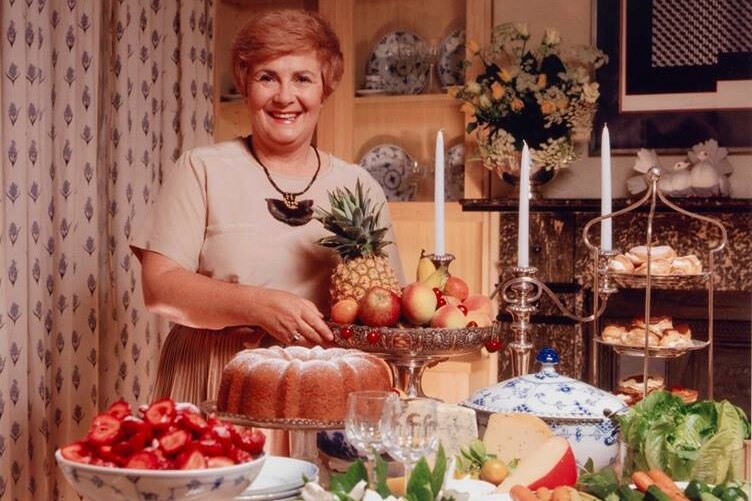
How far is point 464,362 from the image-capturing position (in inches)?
158

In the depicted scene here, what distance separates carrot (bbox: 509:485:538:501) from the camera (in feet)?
3.76

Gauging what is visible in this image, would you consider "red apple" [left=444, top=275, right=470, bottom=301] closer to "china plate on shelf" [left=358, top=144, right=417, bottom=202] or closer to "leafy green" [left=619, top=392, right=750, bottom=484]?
"leafy green" [left=619, top=392, right=750, bottom=484]

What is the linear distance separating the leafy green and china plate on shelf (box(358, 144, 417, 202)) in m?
2.75

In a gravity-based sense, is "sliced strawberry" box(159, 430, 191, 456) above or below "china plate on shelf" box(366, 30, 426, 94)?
below

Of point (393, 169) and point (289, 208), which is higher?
point (393, 169)

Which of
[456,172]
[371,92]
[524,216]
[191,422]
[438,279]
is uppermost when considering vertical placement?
[371,92]

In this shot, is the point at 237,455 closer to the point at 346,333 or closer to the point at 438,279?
the point at 346,333

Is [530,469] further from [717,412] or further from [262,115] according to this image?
[262,115]

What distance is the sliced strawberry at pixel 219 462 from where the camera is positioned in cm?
107

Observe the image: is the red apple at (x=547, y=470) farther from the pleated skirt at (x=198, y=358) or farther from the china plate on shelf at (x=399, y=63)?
the china plate on shelf at (x=399, y=63)

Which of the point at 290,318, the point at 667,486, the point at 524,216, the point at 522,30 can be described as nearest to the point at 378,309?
the point at 290,318

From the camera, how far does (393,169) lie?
4.18 metres

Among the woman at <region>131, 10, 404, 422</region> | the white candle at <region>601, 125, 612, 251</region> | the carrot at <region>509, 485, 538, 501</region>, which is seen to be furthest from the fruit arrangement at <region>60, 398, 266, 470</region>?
the woman at <region>131, 10, 404, 422</region>

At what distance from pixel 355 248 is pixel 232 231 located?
1.48 feet
